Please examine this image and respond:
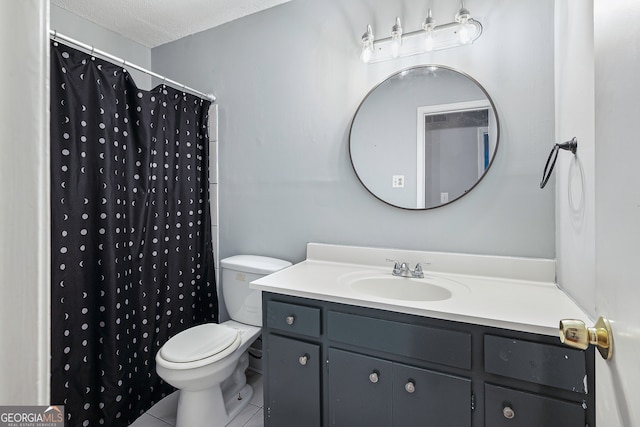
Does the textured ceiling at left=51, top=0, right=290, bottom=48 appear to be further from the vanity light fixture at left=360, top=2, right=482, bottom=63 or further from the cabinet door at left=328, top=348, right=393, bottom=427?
the cabinet door at left=328, top=348, right=393, bottom=427

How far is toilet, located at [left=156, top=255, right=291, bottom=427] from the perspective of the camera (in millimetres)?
1427

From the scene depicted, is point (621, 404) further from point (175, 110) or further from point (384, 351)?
point (175, 110)

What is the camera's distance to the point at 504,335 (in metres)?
0.95

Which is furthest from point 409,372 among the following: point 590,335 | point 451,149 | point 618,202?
point 451,149

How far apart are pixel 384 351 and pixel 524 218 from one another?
0.88 meters

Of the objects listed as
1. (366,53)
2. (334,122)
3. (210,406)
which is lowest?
(210,406)

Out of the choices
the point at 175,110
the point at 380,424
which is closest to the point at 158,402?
the point at 380,424

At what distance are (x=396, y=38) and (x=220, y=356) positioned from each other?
5.94 ft

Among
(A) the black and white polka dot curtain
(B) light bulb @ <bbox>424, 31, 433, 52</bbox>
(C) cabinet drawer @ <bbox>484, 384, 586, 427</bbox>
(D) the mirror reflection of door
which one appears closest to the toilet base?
(A) the black and white polka dot curtain

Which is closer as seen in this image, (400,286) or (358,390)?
(358,390)

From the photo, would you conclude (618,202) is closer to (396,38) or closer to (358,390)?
(358,390)

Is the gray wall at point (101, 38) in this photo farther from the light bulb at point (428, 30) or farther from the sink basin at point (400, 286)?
the sink basin at point (400, 286)

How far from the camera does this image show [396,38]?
151 cm

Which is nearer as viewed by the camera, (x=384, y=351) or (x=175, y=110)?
(x=384, y=351)
